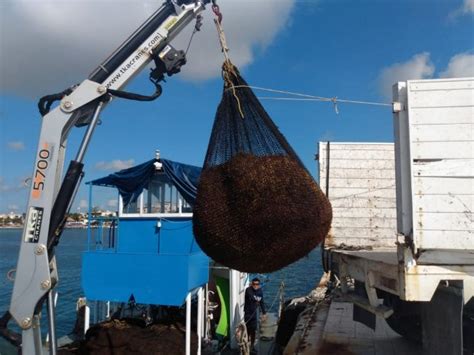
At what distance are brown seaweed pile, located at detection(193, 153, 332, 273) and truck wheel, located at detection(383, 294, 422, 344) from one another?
95.5 inches

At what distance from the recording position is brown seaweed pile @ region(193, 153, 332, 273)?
328 cm

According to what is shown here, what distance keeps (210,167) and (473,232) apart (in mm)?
2156

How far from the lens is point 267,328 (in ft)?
31.1

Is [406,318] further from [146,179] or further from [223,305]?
[146,179]

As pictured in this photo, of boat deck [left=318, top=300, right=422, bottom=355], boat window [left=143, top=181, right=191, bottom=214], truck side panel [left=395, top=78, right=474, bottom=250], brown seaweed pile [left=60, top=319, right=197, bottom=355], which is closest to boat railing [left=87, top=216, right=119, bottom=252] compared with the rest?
boat window [left=143, top=181, right=191, bottom=214]

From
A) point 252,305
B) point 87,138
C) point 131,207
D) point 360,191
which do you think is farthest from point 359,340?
point 87,138

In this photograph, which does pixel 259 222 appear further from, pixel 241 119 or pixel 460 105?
pixel 460 105

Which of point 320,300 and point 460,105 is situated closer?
point 460,105

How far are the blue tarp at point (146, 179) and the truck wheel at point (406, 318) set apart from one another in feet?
12.3

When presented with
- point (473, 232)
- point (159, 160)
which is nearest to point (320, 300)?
point (159, 160)

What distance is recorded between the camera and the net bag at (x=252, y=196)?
3.29 metres

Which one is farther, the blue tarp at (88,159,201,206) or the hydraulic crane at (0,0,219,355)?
the blue tarp at (88,159,201,206)

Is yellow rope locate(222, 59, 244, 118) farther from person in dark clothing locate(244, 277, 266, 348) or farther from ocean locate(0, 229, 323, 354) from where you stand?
ocean locate(0, 229, 323, 354)

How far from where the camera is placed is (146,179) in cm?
804
